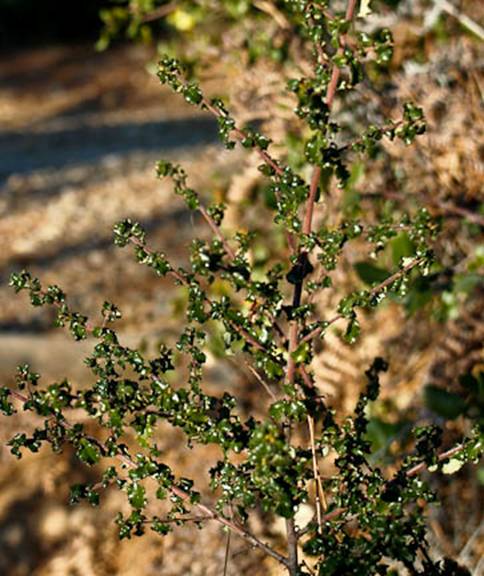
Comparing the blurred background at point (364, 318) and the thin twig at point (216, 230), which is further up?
the blurred background at point (364, 318)

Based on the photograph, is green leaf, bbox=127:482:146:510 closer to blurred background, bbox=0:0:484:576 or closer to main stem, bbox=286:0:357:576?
main stem, bbox=286:0:357:576

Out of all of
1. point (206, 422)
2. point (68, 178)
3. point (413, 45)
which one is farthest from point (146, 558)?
point (68, 178)

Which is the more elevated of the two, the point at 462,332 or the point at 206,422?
the point at 462,332

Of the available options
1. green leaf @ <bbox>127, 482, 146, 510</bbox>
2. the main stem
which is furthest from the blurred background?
green leaf @ <bbox>127, 482, 146, 510</bbox>

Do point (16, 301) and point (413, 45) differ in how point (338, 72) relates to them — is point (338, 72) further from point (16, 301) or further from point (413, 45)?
point (16, 301)

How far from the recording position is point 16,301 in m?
5.19

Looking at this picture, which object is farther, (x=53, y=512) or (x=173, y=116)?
(x=173, y=116)

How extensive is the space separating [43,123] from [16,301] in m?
5.20

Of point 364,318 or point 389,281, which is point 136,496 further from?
point 364,318

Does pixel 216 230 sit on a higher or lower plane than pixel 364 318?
lower

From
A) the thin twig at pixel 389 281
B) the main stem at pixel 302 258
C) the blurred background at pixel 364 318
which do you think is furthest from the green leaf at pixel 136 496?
the blurred background at pixel 364 318

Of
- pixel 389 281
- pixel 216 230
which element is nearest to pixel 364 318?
pixel 216 230

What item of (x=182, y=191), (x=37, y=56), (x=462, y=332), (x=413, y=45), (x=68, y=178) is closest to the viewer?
(x=182, y=191)

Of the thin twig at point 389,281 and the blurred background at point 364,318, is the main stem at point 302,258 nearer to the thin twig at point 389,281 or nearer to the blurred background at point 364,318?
the thin twig at point 389,281
